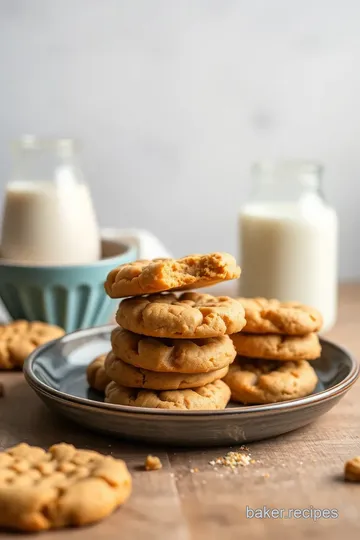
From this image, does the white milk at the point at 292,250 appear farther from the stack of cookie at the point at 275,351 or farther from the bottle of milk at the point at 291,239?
the stack of cookie at the point at 275,351

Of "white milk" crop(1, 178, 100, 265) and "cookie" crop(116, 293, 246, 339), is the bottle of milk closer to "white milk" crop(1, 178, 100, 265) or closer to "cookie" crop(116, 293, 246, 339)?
"white milk" crop(1, 178, 100, 265)

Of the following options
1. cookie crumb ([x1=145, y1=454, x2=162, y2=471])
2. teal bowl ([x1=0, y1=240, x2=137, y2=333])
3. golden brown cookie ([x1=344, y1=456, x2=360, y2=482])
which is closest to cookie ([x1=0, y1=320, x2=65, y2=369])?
teal bowl ([x1=0, y1=240, x2=137, y2=333])

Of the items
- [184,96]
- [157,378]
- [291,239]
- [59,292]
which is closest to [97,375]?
[157,378]

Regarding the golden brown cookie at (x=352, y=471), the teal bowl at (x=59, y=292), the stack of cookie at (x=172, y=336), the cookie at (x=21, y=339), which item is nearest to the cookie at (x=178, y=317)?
the stack of cookie at (x=172, y=336)

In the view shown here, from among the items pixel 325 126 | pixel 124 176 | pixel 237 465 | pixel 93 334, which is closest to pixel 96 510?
pixel 237 465

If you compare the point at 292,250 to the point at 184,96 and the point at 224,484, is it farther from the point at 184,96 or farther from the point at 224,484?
the point at 224,484

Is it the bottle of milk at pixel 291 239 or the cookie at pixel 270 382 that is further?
the bottle of milk at pixel 291 239
